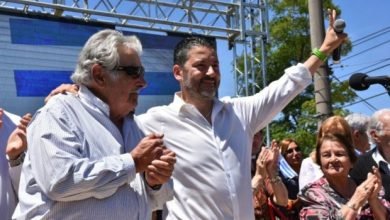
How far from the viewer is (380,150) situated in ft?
13.1

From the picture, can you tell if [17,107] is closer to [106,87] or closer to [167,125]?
[167,125]

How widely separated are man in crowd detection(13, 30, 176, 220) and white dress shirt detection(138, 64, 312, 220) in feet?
2.13

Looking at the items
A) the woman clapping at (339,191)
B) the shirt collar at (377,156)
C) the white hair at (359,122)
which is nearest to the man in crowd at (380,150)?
the shirt collar at (377,156)

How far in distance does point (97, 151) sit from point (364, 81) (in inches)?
84.4

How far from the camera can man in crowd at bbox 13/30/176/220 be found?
2.15 m

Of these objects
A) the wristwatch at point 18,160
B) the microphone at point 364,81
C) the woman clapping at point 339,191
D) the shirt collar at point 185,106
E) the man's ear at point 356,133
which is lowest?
the woman clapping at point 339,191

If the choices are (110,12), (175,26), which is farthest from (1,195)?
(175,26)

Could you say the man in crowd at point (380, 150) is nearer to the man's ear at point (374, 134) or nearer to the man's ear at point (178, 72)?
the man's ear at point (374, 134)

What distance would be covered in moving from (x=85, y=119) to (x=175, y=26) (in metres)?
8.61

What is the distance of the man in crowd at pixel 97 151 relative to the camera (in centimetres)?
215

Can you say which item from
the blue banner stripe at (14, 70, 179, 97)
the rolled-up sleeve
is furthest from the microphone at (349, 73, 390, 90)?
the blue banner stripe at (14, 70, 179, 97)

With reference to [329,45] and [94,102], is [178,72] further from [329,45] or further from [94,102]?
[94,102]

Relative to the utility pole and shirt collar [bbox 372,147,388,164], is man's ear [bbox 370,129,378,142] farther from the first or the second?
the utility pole

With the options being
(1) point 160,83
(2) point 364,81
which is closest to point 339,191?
(2) point 364,81
